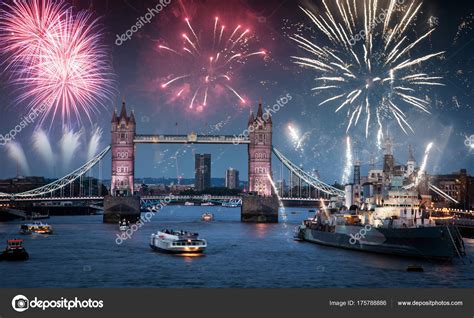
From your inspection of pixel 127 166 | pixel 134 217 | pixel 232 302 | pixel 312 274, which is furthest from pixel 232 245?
pixel 127 166

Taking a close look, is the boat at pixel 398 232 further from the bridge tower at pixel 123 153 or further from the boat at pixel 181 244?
the bridge tower at pixel 123 153

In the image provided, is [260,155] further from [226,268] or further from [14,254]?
[226,268]

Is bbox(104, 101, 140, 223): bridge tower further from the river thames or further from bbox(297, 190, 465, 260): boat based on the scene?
bbox(297, 190, 465, 260): boat

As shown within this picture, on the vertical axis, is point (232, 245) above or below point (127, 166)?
below

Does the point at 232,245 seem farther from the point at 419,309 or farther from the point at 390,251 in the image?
the point at 419,309

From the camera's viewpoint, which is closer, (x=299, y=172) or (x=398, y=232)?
(x=398, y=232)

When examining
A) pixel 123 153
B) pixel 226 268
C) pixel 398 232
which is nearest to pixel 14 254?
pixel 226 268

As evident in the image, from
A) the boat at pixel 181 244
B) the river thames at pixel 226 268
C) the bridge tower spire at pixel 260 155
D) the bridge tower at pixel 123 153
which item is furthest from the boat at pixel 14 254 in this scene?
the bridge tower spire at pixel 260 155

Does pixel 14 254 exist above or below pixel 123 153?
below
